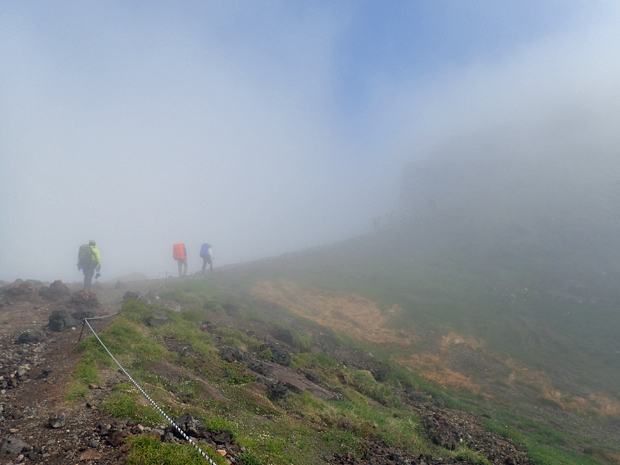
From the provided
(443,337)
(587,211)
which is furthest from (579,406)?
(587,211)

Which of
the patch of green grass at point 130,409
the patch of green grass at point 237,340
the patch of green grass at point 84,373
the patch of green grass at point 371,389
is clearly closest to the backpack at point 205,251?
the patch of green grass at point 237,340

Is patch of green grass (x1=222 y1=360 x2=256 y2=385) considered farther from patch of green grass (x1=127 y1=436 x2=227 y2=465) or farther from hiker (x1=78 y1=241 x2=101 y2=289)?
hiker (x1=78 y1=241 x2=101 y2=289)

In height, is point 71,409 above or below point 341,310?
above

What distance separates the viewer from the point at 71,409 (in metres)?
7.02

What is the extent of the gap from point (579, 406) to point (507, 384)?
12.1 feet

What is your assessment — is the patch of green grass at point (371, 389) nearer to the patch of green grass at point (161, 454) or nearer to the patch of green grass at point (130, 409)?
the patch of green grass at point (130, 409)

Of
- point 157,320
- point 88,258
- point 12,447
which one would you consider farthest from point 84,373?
point 88,258

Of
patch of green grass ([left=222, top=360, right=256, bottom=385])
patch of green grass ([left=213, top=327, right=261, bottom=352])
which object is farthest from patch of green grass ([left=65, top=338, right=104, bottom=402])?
patch of green grass ([left=213, top=327, right=261, bottom=352])

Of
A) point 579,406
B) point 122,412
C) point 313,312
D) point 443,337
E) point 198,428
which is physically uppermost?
point 122,412

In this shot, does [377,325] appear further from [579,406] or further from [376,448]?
[376,448]

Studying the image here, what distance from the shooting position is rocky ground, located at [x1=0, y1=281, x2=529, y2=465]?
19.3 feet

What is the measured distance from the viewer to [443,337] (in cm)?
2884

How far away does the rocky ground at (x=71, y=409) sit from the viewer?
19.3 feet

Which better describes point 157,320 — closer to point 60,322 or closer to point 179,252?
point 60,322
